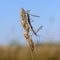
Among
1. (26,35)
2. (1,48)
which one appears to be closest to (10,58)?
(1,48)

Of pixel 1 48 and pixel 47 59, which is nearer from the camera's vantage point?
pixel 47 59

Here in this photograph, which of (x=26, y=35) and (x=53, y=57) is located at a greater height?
(x=26, y=35)

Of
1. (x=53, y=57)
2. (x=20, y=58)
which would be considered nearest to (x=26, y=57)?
(x=20, y=58)

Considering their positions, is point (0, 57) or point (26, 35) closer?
point (26, 35)

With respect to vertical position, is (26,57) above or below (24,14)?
below

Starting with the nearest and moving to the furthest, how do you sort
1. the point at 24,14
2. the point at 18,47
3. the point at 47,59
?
the point at 24,14 → the point at 47,59 → the point at 18,47

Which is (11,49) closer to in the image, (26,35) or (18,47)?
(18,47)

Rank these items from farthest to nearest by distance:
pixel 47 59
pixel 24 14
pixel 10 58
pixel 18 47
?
pixel 18 47 < pixel 10 58 < pixel 47 59 < pixel 24 14

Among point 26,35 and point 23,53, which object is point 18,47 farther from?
point 26,35

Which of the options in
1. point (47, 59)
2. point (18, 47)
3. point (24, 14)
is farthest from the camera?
point (18, 47)
